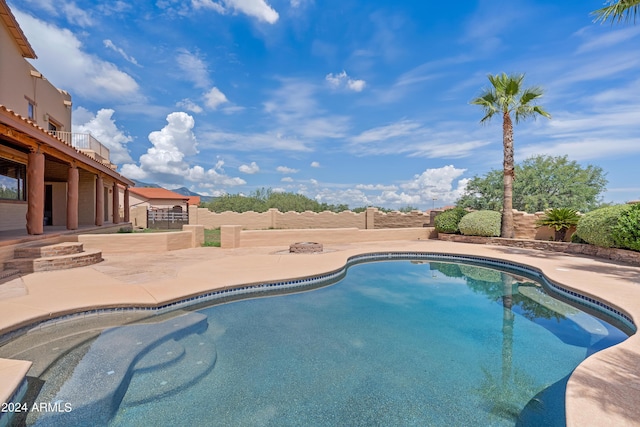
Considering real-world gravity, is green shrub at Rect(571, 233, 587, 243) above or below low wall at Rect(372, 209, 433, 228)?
below

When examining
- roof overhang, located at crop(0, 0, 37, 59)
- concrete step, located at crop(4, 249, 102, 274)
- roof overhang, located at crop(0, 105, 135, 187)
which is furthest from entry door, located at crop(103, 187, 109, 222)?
concrete step, located at crop(4, 249, 102, 274)

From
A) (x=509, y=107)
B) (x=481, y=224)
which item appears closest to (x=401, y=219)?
(x=481, y=224)

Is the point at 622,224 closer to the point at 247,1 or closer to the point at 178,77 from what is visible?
the point at 247,1

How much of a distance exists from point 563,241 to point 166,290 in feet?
52.4

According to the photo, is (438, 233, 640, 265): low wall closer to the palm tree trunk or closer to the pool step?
the palm tree trunk

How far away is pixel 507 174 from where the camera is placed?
47.6ft

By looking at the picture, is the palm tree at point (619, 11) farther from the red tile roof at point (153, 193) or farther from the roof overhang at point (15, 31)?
the red tile roof at point (153, 193)

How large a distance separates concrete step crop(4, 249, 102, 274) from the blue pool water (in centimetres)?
514

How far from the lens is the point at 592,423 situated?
2174mm

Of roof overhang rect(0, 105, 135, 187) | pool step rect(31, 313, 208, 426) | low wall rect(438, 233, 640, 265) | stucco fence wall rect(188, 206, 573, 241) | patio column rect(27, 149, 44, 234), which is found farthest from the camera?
stucco fence wall rect(188, 206, 573, 241)

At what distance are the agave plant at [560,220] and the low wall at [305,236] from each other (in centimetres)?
594

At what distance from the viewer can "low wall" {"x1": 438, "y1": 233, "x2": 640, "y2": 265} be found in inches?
384

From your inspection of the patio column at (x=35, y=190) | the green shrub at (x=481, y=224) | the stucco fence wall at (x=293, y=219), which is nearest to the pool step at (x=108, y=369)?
the patio column at (x=35, y=190)

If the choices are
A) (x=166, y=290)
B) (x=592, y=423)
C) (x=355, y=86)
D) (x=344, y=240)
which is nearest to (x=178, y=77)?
(x=355, y=86)
